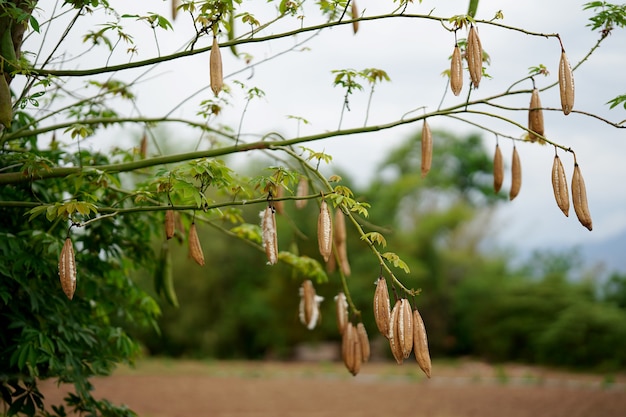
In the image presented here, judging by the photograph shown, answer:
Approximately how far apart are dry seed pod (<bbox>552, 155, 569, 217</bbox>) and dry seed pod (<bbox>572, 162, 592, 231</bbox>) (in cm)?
3

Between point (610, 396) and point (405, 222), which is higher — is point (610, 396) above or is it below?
below

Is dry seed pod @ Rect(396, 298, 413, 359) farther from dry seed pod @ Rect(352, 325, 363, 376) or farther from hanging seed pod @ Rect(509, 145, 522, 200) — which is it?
hanging seed pod @ Rect(509, 145, 522, 200)

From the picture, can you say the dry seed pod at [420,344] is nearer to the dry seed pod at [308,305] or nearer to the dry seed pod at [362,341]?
the dry seed pod at [362,341]

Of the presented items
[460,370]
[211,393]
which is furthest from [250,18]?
[460,370]

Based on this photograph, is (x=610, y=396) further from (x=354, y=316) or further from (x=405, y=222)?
(x=405, y=222)

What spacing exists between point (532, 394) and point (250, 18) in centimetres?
874

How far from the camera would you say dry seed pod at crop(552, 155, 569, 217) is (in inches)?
110

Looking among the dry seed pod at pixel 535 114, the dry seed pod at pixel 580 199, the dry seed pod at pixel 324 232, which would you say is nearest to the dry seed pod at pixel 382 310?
the dry seed pod at pixel 324 232

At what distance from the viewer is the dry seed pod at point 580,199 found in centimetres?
278

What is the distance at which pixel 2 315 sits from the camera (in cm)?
362

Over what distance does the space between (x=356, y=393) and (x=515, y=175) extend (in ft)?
25.4

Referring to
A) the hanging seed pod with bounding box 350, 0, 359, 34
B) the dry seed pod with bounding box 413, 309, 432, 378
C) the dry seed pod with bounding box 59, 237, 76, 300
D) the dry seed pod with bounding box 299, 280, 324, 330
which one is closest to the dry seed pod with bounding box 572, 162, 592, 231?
the dry seed pod with bounding box 413, 309, 432, 378

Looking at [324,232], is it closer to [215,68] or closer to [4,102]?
[215,68]

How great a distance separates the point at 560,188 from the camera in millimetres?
2791
